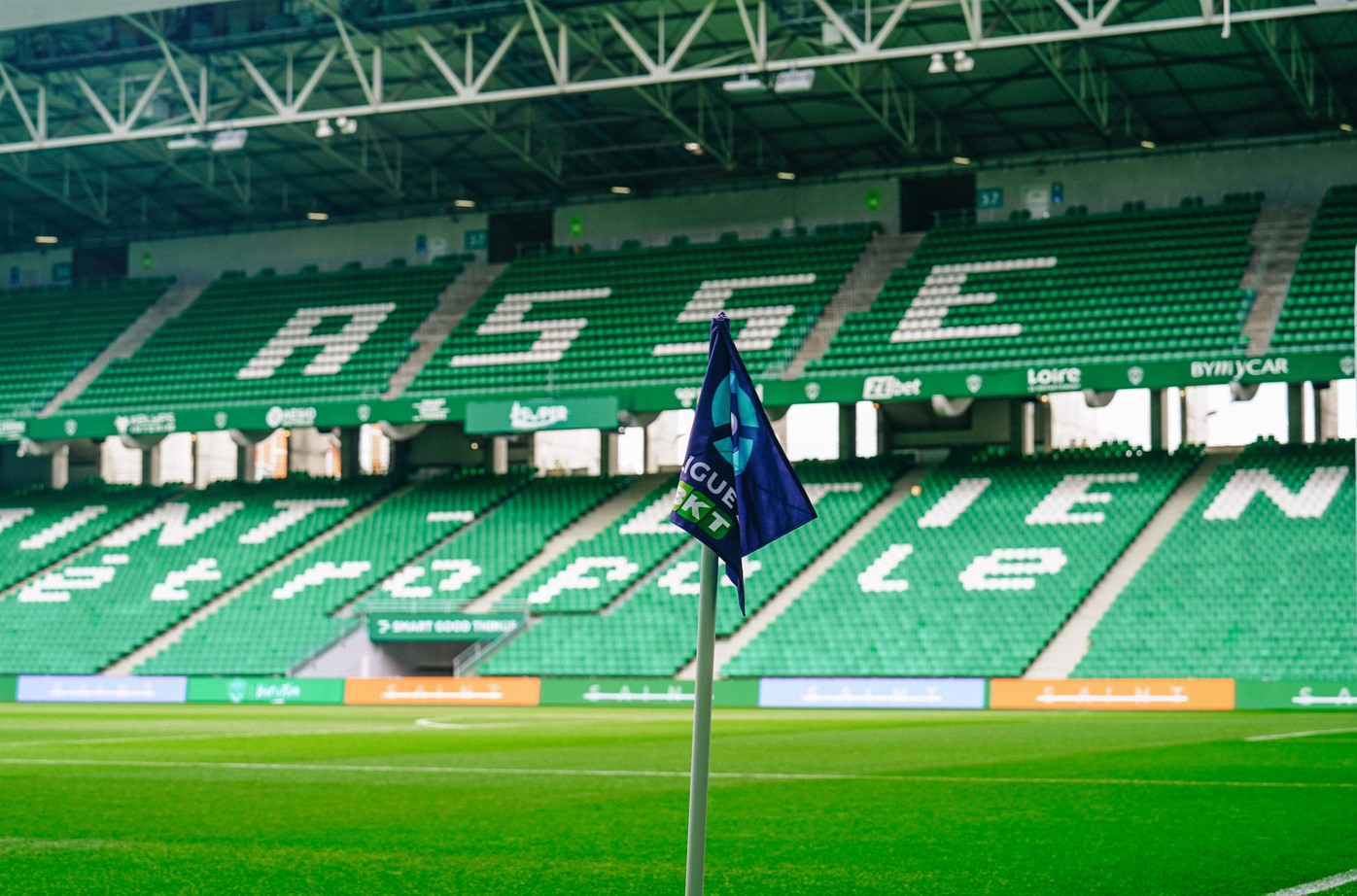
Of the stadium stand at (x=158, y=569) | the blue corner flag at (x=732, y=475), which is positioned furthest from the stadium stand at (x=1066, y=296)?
the blue corner flag at (x=732, y=475)

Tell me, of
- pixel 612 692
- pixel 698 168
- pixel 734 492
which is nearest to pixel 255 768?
pixel 734 492

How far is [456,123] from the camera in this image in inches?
1694

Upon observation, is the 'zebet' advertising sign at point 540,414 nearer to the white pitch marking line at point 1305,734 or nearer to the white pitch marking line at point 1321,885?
the white pitch marking line at point 1305,734

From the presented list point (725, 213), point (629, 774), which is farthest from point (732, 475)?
point (725, 213)

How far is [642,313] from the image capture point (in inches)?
1741

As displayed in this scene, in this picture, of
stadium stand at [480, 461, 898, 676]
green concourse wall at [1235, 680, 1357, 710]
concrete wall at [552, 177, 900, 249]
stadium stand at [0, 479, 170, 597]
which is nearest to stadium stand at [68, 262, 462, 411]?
stadium stand at [0, 479, 170, 597]

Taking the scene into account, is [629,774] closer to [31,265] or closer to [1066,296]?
[1066,296]

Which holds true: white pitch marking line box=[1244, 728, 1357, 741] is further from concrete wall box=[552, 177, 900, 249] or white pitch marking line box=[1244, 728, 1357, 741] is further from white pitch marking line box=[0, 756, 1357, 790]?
concrete wall box=[552, 177, 900, 249]

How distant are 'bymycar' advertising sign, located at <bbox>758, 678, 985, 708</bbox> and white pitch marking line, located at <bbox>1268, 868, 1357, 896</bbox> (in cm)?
2440

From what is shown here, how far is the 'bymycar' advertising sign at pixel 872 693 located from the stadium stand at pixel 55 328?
81.6 feet

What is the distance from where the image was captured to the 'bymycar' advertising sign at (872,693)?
105 ft

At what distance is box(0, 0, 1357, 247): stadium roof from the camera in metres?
34.0

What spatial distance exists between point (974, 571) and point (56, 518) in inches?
1006

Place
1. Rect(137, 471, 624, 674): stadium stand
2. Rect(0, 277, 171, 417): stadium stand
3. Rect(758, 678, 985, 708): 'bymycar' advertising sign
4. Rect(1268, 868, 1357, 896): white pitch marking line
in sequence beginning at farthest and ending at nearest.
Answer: Rect(0, 277, 171, 417): stadium stand < Rect(137, 471, 624, 674): stadium stand < Rect(758, 678, 985, 708): 'bymycar' advertising sign < Rect(1268, 868, 1357, 896): white pitch marking line
